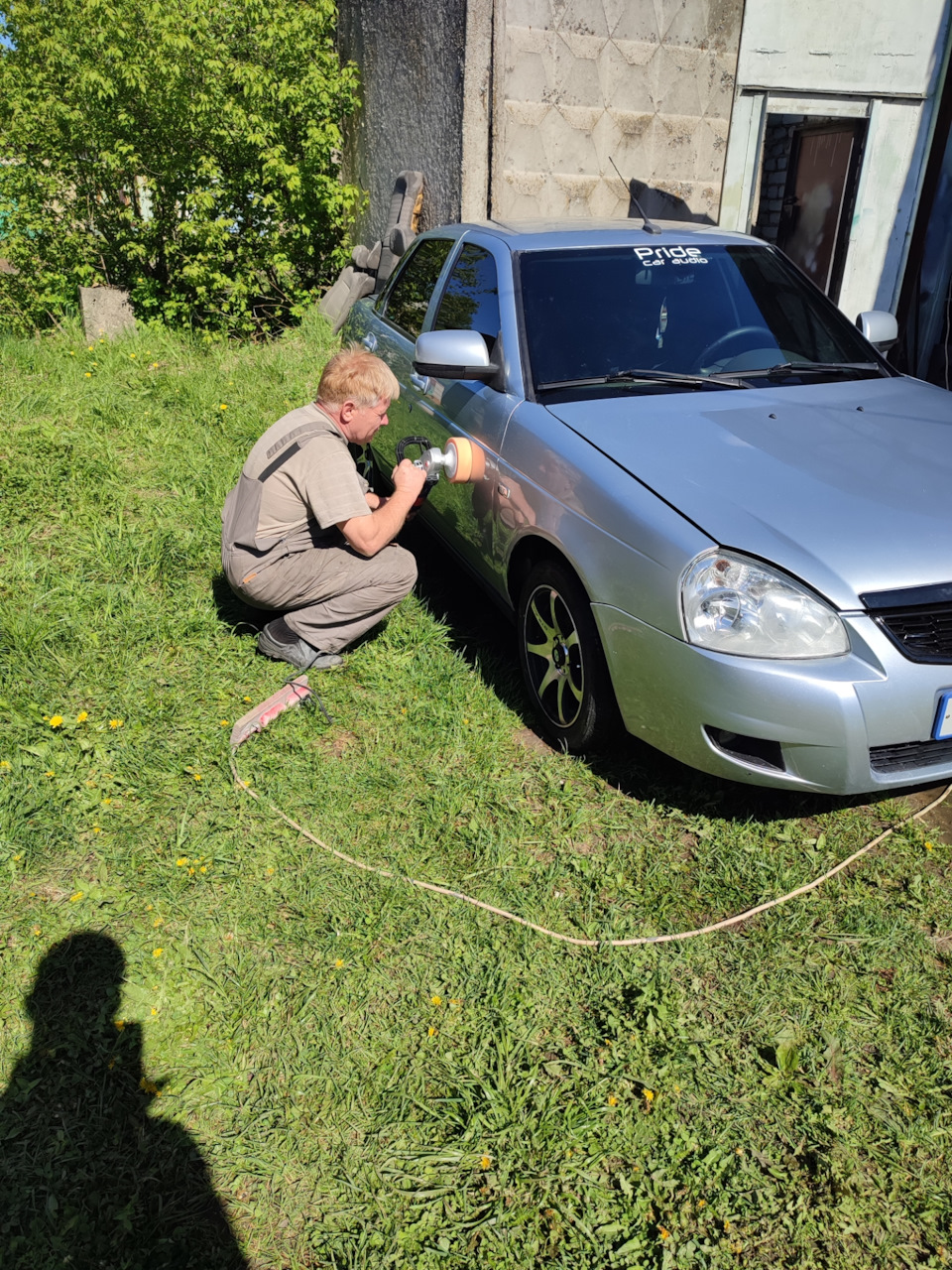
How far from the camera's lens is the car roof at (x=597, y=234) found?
154 inches

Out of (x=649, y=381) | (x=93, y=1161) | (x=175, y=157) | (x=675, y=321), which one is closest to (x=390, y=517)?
(x=649, y=381)

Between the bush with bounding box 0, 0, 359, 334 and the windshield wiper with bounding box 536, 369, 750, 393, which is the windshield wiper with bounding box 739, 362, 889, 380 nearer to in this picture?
the windshield wiper with bounding box 536, 369, 750, 393

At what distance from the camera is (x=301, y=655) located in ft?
12.9

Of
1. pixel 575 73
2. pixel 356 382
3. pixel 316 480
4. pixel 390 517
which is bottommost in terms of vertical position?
pixel 390 517

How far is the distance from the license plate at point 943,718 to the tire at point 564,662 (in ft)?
3.19

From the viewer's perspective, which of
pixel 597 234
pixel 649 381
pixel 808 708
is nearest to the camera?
pixel 808 708

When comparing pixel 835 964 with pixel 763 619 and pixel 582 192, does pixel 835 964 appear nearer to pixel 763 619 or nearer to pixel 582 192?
pixel 763 619

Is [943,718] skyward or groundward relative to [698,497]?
groundward

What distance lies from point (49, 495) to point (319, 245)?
555 cm

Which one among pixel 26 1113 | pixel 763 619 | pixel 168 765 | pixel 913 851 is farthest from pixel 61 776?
pixel 913 851

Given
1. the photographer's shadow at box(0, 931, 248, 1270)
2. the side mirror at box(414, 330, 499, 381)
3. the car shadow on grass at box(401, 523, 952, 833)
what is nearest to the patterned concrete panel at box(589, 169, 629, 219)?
the side mirror at box(414, 330, 499, 381)

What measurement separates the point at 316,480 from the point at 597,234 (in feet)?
5.40

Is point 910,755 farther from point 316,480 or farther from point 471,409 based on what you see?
point 316,480

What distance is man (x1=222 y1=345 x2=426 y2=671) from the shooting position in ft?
11.5
